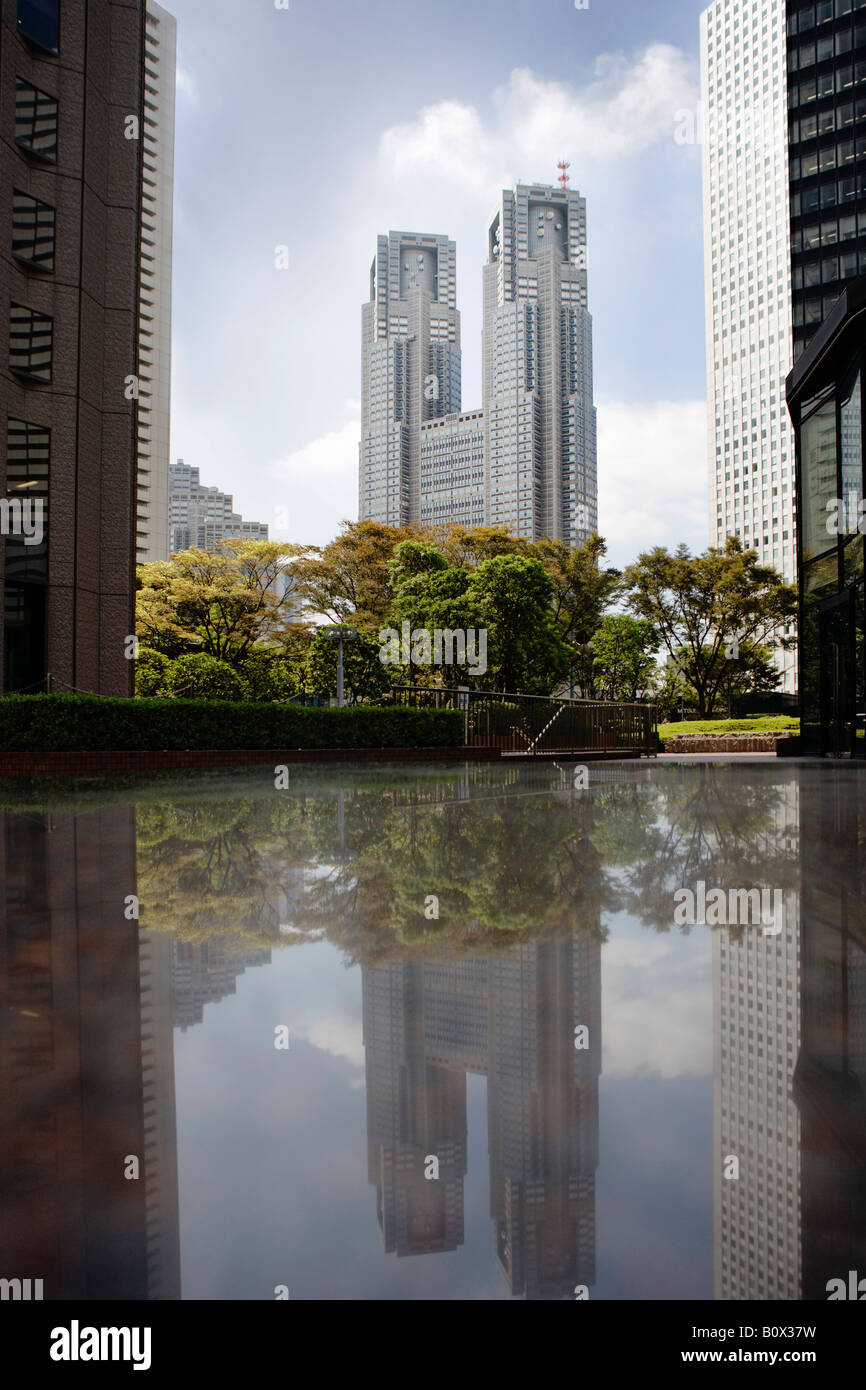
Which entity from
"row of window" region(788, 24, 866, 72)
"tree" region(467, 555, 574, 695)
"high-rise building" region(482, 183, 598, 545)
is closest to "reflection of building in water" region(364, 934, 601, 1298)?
"tree" region(467, 555, 574, 695)

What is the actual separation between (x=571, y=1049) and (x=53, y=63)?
21344mm

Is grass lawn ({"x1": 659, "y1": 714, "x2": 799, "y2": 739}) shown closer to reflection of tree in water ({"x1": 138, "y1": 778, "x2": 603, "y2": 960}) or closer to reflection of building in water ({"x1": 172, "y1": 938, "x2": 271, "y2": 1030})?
reflection of tree in water ({"x1": 138, "y1": 778, "x2": 603, "y2": 960})

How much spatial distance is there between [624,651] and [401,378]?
5050cm

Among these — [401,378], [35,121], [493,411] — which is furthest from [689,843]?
[401,378]

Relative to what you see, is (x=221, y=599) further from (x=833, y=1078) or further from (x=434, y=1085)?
(x=833, y=1078)

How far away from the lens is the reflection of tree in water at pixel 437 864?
9.91 feet

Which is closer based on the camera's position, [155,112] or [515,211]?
[155,112]

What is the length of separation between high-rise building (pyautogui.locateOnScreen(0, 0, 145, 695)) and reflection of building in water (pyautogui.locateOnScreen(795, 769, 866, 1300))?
1568cm

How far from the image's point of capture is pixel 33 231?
16.5 m

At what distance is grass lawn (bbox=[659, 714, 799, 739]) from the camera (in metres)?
28.3

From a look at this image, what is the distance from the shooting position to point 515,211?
4146 inches

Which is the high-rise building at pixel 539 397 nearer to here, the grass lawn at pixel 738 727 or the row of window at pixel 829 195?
the row of window at pixel 829 195
